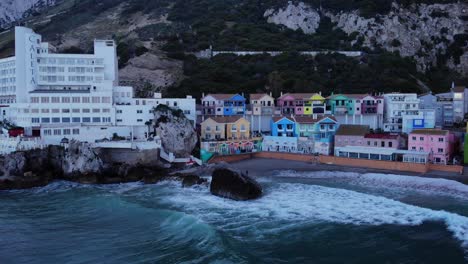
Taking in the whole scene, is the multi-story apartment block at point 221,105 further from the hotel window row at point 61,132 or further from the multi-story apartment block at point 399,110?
the multi-story apartment block at point 399,110

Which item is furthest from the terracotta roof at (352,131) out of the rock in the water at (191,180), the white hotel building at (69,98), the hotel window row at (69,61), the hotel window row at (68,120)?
the hotel window row at (69,61)

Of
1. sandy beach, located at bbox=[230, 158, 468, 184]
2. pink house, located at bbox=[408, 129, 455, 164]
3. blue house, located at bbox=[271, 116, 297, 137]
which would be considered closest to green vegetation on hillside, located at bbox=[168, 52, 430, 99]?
blue house, located at bbox=[271, 116, 297, 137]

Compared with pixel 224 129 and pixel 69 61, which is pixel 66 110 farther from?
pixel 224 129

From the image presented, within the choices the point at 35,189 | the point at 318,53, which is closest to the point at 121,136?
the point at 35,189

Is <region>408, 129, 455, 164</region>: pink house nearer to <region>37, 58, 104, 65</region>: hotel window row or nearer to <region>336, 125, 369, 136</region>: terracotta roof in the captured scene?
<region>336, 125, 369, 136</region>: terracotta roof

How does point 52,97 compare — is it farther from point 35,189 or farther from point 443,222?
point 443,222

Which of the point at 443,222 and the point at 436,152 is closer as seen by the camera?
the point at 443,222

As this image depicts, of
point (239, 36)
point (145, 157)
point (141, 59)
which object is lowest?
point (145, 157)

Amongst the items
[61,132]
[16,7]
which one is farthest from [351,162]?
[16,7]
